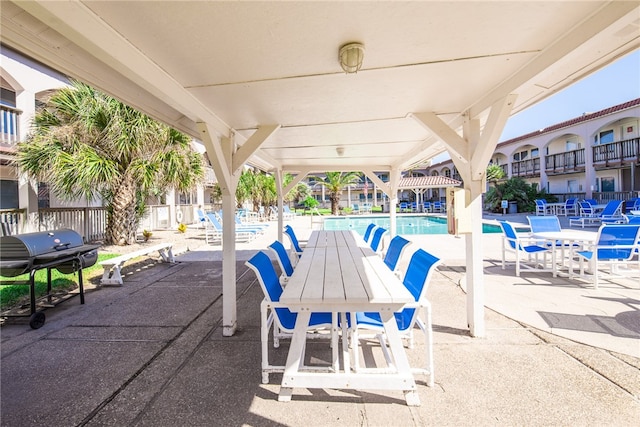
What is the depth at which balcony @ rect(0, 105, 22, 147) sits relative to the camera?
355 inches

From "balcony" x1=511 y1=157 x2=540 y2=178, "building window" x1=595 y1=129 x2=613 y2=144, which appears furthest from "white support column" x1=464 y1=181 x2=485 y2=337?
"balcony" x1=511 y1=157 x2=540 y2=178

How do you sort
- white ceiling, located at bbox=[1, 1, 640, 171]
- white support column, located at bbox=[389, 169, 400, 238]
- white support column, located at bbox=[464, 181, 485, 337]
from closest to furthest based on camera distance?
1. white ceiling, located at bbox=[1, 1, 640, 171]
2. white support column, located at bbox=[464, 181, 485, 337]
3. white support column, located at bbox=[389, 169, 400, 238]

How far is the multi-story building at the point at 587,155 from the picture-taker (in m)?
17.4

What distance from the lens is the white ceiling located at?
5.61 ft

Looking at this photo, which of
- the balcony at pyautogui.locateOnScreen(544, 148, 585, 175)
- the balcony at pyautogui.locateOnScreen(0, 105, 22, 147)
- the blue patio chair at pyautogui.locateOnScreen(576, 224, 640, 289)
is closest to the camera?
the blue patio chair at pyautogui.locateOnScreen(576, 224, 640, 289)

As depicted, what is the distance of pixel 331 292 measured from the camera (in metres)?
2.28

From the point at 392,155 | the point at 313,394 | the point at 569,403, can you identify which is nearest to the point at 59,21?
the point at 313,394

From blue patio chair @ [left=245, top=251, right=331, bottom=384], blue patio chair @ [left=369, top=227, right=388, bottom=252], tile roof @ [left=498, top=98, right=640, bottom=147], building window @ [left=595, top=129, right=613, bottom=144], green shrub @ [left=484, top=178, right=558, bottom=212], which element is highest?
tile roof @ [left=498, top=98, right=640, bottom=147]

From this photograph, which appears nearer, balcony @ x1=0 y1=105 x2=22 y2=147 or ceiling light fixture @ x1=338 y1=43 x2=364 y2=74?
ceiling light fixture @ x1=338 y1=43 x2=364 y2=74

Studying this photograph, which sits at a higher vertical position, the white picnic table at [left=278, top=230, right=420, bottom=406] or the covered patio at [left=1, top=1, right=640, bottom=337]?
the covered patio at [left=1, top=1, right=640, bottom=337]

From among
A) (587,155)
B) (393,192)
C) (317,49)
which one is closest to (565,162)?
(587,155)

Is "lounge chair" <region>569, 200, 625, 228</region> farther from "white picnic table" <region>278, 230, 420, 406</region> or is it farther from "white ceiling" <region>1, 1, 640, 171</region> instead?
"white picnic table" <region>278, 230, 420, 406</region>

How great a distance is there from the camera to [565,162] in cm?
2131

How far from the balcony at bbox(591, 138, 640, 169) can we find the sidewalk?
61.6 feet
